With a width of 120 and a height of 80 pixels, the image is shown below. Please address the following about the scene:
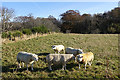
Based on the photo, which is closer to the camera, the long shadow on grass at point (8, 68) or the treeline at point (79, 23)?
the long shadow on grass at point (8, 68)

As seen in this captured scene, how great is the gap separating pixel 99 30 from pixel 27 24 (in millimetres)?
25657

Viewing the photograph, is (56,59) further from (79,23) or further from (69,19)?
(69,19)

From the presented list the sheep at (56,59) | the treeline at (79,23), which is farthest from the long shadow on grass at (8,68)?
the treeline at (79,23)

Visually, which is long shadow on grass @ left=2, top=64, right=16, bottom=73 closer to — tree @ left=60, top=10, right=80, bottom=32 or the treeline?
the treeline

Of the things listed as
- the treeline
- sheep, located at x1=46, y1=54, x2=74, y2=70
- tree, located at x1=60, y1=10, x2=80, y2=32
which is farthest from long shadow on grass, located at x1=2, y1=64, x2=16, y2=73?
tree, located at x1=60, y1=10, x2=80, y2=32

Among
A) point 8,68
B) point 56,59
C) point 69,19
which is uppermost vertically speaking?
point 69,19

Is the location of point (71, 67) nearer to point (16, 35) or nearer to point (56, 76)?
point (56, 76)

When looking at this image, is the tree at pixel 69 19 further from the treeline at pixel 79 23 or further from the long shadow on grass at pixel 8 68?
the long shadow on grass at pixel 8 68

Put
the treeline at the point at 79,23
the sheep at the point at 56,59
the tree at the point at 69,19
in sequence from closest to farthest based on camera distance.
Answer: the sheep at the point at 56,59 < the treeline at the point at 79,23 < the tree at the point at 69,19

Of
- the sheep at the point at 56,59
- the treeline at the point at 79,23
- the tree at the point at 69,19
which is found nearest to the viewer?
the sheep at the point at 56,59

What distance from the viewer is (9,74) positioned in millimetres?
6219

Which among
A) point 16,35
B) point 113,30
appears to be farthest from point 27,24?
point 113,30

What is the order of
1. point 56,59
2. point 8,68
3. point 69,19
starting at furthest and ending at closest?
point 69,19, point 8,68, point 56,59

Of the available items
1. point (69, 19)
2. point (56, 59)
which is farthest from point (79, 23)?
point (56, 59)
